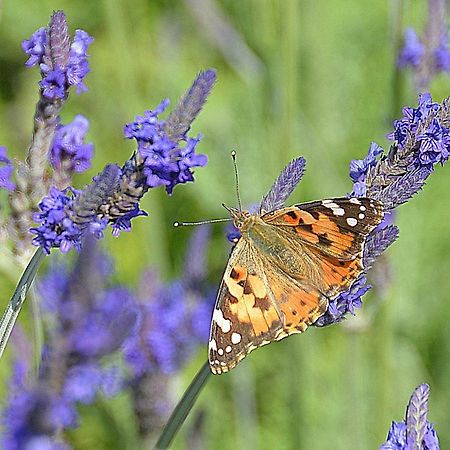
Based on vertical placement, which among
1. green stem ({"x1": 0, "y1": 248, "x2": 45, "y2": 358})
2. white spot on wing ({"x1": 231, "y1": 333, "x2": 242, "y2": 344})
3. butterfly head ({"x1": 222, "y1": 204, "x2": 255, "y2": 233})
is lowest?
white spot on wing ({"x1": 231, "y1": 333, "x2": 242, "y2": 344})

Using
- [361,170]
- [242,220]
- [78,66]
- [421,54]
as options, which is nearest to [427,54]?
[421,54]

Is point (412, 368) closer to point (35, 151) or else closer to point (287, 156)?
point (287, 156)

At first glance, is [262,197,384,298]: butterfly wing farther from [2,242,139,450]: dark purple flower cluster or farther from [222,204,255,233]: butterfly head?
[2,242,139,450]: dark purple flower cluster

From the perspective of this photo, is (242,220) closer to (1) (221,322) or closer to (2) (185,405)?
(1) (221,322)

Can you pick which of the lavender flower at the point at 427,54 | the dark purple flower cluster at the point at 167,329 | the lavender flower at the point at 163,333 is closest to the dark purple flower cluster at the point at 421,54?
the lavender flower at the point at 427,54

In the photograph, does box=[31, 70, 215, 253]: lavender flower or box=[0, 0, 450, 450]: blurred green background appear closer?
box=[31, 70, 215, 253]: lavender flower

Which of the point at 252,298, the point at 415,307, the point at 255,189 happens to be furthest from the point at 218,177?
the point at 252,298

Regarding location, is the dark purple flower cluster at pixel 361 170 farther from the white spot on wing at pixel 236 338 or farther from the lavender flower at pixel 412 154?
the white spot on wing at pixel 236 338

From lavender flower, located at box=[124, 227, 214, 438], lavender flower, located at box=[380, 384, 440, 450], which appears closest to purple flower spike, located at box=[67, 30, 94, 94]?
lavender flower, located at box=[380, 384, 440, 450]
